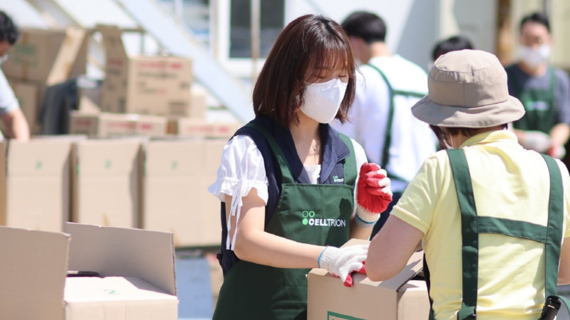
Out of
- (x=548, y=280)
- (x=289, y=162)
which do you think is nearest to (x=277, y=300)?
(x=289, y=162)

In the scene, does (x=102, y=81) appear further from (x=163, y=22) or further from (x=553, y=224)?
(x=553, y=224)

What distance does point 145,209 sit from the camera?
11.8 feet

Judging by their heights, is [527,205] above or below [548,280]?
above

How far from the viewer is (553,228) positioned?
4.78ft

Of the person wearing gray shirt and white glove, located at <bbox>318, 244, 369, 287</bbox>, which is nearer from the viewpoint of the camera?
white glove, located at <bbox>318, 244, 369, 287</bbox>

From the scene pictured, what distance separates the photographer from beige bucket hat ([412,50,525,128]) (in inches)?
58.5

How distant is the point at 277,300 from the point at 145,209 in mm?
1937

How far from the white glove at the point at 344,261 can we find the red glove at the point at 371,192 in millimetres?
272

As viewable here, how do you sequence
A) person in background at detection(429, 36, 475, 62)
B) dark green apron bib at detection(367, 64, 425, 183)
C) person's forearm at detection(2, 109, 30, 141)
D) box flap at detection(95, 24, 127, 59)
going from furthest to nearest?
box flap at detection(95, 24, 127, 59), person in background at detection(429, 36, 475, 62), person's forearm at detection(2, 109, 30, 141), dark green apron bib at detection(367, 64, 425, 183)

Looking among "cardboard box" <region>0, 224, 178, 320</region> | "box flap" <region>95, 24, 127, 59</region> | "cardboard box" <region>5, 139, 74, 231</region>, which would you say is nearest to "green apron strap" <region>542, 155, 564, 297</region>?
"cardboard box" <region>0, 224, 178, 320</region>

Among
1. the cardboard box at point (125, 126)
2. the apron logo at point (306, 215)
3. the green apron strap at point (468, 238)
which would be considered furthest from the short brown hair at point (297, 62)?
the cardboard box at point (125, 126)

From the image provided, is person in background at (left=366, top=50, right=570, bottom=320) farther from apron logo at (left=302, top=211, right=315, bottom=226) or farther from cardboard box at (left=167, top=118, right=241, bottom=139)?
cardboard box at (left=167, top=118, right=241, bottom=139)

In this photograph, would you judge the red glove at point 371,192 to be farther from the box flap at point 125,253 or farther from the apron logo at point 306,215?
the box flap at point 125,253

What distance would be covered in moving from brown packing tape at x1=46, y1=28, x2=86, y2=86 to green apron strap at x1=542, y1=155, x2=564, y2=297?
15.6 ft
